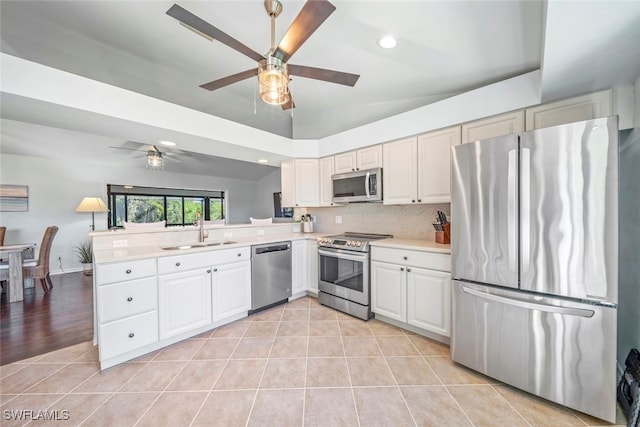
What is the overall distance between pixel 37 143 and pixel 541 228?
7675mm

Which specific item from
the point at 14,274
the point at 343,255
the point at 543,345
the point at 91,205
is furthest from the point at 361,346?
the point at 91,205

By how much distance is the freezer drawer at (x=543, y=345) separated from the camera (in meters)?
1.38

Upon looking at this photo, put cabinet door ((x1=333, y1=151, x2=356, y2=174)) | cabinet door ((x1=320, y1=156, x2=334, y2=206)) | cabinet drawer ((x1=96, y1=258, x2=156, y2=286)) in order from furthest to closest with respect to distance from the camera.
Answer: cabinet door ((x1=320, y1=156, x2=334, y2=206))
cabinet door ((x1=333, y1=151, x2=356, y2=174))
cabinet drawer ((x1=96, y1=258, x2=156, y2=286))

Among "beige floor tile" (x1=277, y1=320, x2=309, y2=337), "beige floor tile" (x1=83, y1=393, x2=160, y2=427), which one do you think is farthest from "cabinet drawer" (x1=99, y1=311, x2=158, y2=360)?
"beige floor tile" (x1=277, y1=320, x2=309, y2=337)

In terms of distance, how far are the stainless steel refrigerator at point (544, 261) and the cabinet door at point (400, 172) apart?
0.83 metres

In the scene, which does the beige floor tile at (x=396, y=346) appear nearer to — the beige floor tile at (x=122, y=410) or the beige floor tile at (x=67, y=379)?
the beige floor tile at (x=122, y=410)

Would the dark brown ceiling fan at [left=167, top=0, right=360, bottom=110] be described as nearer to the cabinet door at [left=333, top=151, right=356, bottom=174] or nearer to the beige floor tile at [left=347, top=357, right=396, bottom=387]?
the cabinet door at [left=333, top=151, right=356, bottom=174]

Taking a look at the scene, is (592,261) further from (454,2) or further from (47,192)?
(47,192)

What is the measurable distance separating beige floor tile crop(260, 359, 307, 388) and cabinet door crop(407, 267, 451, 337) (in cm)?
118

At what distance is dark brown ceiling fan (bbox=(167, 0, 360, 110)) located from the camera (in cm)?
126

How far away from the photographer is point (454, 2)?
160cm

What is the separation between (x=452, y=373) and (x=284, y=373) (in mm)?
1312

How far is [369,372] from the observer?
6.18ft

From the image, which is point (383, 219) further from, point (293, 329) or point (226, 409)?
point (226, 409)
